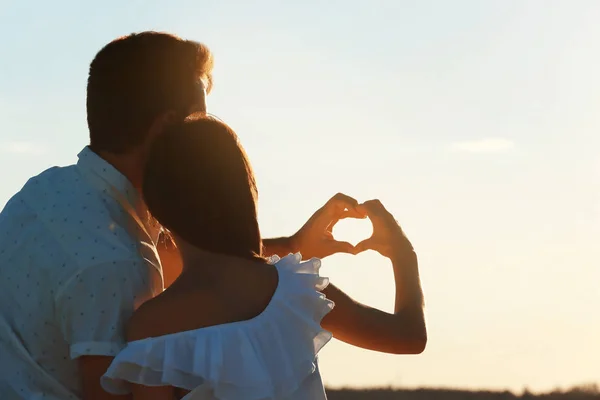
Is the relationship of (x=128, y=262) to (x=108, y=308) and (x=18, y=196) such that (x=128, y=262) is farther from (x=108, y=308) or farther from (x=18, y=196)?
(x=18, y=196)

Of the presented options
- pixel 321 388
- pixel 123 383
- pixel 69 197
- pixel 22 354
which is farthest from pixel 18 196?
pixel 321 388

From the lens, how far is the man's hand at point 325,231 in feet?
14.5

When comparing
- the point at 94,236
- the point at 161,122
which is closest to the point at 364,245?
the point at 161,122

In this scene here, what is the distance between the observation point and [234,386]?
3.45m

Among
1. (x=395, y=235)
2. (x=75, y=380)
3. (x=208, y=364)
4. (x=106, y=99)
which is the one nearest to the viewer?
(x=208, y=364)

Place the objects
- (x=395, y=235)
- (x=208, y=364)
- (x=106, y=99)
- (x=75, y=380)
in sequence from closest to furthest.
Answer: (x=208, y=364), (x=75, y=380), (x=106, y=99), (x=395, y=235)

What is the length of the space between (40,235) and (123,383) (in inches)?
22.7

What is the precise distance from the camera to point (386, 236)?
420 centimetres

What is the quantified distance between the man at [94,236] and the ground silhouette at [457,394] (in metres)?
6.76

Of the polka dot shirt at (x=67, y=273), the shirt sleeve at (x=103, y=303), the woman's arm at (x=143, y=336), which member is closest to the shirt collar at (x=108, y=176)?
the polka dot shirt at (x=67, y=273)

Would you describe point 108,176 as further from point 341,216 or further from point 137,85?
point 341,216

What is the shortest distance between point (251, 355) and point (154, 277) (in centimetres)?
39

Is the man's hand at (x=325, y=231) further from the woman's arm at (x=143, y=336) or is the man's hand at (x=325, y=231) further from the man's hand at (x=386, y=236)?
the woman's arm at (x=143, y=336)

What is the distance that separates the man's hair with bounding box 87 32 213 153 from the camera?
151 inches
